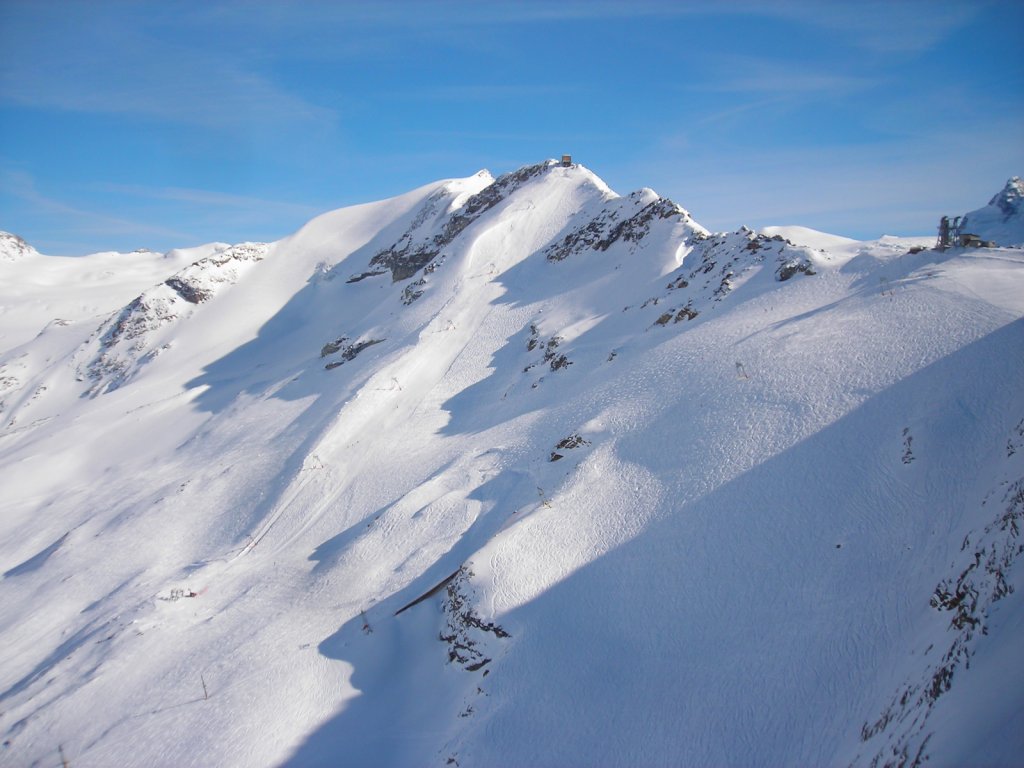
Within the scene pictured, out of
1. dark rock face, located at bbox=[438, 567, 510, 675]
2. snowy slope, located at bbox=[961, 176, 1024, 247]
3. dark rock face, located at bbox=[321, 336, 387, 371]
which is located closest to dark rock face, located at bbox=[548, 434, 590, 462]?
dark rock face, located at bbox=[438, 567, 510, 675]

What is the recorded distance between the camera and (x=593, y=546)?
13594mm

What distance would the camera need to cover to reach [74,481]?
33062 millimetres

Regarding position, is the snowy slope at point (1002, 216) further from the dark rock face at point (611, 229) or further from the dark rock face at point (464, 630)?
the dark rock face at point (464, 630)

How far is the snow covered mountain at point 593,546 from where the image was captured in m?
8.98

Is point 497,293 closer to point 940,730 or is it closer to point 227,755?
point 227,755

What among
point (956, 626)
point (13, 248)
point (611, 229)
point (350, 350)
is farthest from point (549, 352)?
point (13, 248)

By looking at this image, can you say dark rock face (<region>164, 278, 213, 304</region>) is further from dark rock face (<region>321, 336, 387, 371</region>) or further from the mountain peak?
the mountain peak

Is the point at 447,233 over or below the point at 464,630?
over

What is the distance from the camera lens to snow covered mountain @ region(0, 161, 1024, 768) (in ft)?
29.5

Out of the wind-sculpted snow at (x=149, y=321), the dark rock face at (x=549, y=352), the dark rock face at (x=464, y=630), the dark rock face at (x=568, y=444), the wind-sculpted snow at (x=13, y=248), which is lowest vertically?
the dark rock face at (x=464, y=630)

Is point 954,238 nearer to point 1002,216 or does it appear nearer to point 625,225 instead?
point 625,225

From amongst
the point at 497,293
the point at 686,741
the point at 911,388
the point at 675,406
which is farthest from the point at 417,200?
the point at 686,741

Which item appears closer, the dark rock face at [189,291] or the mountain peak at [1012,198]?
the mountain peak at [1012,198]

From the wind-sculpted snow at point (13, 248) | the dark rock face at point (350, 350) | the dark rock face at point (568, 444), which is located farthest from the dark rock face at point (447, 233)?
the wind-sculpted snow at point (13, 248)
